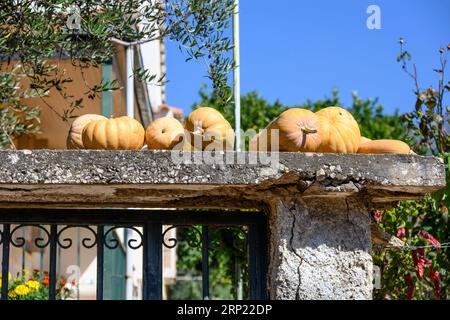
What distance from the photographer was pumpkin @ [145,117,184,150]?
8.14ft

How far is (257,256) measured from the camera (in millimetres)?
2666

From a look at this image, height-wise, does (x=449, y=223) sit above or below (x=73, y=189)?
below

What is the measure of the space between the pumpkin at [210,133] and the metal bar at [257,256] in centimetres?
33

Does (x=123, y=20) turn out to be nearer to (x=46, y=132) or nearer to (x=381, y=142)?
(x=381, y=142)

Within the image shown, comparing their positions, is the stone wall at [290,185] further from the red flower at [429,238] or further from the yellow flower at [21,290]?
the yellow flower at [21,290]

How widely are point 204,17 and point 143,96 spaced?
6037 millimetres

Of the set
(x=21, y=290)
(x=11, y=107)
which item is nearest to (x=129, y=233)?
(x=11, y=107)

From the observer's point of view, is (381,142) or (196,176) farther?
(381,142)

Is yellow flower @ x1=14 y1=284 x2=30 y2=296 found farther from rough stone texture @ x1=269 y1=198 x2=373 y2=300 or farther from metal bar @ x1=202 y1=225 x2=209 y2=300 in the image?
rough stone texture @ x1=269 y1=198 x2=373 y2=300

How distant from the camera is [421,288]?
5.17 meters

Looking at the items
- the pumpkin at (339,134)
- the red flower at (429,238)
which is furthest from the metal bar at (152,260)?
the red flower at (429,238)

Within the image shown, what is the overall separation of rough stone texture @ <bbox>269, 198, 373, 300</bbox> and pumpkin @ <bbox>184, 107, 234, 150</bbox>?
0.28m

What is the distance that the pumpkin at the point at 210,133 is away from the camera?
2486mm
